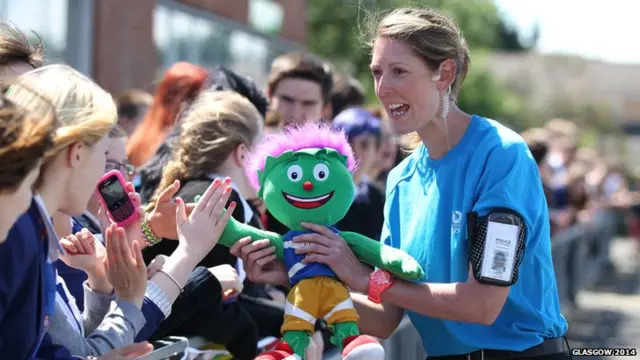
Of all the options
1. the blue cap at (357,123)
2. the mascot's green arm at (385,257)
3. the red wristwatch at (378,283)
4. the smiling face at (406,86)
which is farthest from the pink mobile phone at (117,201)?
the blue cap at (357,123)

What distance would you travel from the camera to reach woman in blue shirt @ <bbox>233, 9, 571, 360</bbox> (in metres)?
3.04

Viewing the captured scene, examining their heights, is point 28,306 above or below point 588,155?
above

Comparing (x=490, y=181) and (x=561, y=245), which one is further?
(x=561, y=245)

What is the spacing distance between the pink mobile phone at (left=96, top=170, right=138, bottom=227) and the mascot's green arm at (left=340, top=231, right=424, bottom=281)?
690 mm

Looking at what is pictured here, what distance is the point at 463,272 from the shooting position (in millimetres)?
3158

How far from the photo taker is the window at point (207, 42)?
1131 centimetres

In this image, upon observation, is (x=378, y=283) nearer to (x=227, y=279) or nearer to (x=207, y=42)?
(x=227, y=279)

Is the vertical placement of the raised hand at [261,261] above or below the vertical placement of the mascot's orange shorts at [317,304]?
above

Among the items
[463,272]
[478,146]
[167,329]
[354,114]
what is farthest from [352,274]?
[354,114]

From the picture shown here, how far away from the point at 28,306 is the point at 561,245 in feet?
32.0

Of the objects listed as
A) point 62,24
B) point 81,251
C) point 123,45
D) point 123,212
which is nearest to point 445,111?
point 123,212

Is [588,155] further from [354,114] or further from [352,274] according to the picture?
[352,274]

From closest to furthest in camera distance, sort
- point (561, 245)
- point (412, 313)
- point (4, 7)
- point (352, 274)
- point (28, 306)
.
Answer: point (28, 306) < point (352, 274) < point (412, 313) < point (4, 7) < point (561, 245)

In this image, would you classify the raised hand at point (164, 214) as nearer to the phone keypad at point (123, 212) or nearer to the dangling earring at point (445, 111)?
the phone keypad at point (123, 212)
